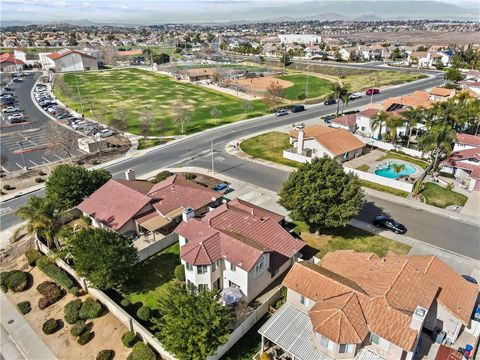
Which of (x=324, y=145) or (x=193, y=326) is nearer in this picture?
(x=193, y=326)

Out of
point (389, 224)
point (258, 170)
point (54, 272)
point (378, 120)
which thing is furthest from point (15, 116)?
point (389, 224)

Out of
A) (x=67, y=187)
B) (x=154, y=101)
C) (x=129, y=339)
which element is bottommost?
(x=129, y=339)

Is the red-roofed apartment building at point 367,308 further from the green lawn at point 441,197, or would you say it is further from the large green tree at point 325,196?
the green lawn at point 441,197

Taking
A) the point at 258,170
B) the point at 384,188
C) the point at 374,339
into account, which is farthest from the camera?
the point at 258,170

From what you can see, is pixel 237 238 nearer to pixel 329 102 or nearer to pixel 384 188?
pixel 384 188

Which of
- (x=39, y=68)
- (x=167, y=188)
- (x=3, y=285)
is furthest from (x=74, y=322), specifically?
(x=39, y=68)

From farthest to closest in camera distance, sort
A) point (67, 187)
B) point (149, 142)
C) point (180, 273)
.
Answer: point (149, 142), point (67, 187), point (180, 273)

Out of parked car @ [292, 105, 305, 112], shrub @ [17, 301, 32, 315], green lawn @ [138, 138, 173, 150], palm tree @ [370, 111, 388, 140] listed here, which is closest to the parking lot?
green lawn @ [138, 138, 173, 150]

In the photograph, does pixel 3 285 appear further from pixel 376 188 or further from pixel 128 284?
pixel 376 188

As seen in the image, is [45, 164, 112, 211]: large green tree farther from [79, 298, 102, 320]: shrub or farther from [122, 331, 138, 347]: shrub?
[122, 331, 138, 347]: shrub
